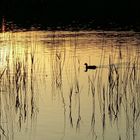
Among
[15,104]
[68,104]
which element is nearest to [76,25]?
[68,104]

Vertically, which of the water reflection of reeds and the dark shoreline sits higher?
the dark shoreline

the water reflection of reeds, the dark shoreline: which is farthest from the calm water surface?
the dark shoreline

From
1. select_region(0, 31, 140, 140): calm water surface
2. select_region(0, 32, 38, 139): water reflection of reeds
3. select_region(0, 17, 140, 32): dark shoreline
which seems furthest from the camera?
select_region(0, 17, 140, 32): dark shoreline

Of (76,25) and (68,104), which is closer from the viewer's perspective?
(68,104)

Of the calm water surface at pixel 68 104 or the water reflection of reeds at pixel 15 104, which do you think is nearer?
the calm water surface at pixel 68 104

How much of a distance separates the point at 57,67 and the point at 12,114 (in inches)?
176

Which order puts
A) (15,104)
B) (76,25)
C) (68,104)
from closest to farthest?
(15,104) → (68,104) → (76,25)

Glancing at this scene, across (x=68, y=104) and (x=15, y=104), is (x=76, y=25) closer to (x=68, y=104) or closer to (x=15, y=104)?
(x=68, y=104)

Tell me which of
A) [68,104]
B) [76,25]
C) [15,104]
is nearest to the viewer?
[15,104]

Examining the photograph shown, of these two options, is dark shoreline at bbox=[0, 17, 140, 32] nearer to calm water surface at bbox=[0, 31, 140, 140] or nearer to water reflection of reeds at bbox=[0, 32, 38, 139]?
calm water surface at bbox=[0, 31, 140, 140]

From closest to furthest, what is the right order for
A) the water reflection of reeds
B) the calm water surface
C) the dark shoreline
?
the calm water surface, the water reflection of reeds, the dark shoreline

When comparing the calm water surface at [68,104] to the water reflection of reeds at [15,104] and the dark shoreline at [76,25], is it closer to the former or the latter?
the water reflection of reeds at [15,104]

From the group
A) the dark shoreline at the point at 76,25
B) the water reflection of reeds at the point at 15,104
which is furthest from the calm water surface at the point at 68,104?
the dark shoreline at the point at 76,25

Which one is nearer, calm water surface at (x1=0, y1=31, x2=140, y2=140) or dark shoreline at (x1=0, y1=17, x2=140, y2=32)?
calm water surface at (x1=0, y1=31, x2=140, y2=140)
